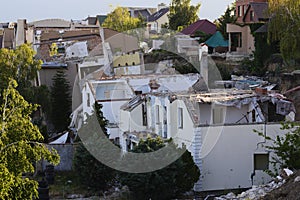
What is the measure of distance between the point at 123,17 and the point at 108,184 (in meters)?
41.4

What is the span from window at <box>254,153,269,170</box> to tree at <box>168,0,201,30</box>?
144 ft

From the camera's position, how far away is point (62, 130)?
3073 cm

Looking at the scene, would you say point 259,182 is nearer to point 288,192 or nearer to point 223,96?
point 223,96

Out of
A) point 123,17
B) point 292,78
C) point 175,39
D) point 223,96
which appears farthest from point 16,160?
point 123,17

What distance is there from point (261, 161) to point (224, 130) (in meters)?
1.78

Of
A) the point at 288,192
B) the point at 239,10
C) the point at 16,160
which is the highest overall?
the point at 239,10

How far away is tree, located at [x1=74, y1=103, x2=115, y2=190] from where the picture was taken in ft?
65.5

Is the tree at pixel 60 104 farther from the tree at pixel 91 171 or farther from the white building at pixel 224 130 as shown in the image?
the white building at pixel 224 130

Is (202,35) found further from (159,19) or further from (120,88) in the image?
(159,19)

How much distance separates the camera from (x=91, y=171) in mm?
19984

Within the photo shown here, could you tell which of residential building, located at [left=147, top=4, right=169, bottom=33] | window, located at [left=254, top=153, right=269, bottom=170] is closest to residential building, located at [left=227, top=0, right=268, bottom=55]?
window, located at [left=254, top=153, right=269, bottom=170]

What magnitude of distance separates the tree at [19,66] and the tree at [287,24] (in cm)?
1302

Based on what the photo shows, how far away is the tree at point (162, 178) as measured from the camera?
1766 cm

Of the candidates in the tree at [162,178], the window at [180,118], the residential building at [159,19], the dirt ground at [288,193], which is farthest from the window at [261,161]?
the residential building at [159,19]
